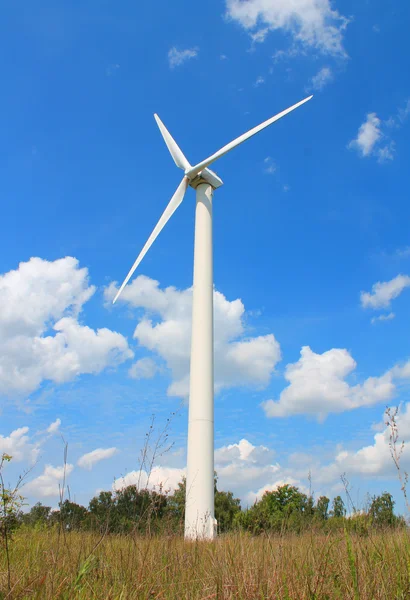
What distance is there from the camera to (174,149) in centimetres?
3028

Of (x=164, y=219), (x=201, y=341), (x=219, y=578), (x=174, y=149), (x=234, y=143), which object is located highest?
(x=174, y=149)

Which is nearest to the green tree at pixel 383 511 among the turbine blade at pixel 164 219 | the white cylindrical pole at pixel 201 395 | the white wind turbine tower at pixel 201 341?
the white wind turbine tower at pixel 201 341

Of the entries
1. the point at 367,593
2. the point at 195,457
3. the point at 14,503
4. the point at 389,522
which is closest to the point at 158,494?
the point at 367,593

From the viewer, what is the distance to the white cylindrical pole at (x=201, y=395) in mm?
19344

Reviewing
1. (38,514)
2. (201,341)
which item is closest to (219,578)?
(38,514)

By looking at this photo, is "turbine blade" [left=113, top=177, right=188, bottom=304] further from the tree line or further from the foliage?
the foliage

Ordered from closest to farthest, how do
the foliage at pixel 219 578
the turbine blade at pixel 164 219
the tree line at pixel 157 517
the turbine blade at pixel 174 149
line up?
the foliage at pixel 219 578 → the tree line at pixel 157 517 → the turbine blade at pixel 164 219 → the turbine blade at pixel 174 149

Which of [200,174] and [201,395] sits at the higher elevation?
[200,174]

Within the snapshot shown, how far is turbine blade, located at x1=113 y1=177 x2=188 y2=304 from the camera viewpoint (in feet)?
84.3

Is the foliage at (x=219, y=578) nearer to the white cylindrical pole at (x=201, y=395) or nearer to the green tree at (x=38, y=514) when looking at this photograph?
the green tree at (x=38, y=514)

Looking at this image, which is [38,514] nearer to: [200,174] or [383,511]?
[383,511]

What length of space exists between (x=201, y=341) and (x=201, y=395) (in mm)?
2636

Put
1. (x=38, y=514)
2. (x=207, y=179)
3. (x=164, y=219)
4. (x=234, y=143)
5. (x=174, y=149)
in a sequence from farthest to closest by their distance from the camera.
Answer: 1. (x=174, y=149)
2. (x=207, y=179)
3. (x=234, y=143)
4. (x=164, y=219)
5. (x=38, y=514)

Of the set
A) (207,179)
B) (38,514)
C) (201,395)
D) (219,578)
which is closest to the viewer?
(219,578)
